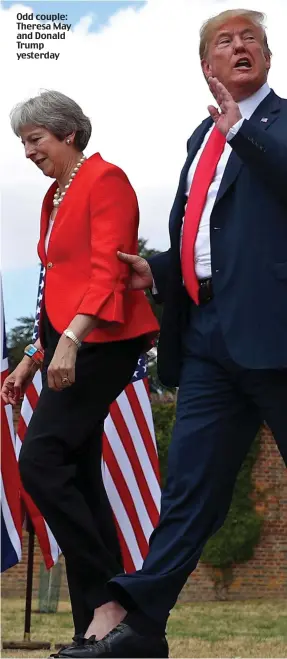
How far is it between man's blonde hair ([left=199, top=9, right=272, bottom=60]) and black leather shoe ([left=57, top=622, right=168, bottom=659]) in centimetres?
165

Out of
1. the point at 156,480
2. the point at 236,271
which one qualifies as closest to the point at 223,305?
the point at 236,271

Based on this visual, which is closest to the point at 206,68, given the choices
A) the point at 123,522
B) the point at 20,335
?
the point at 123,522

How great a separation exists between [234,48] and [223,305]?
0.72 meters

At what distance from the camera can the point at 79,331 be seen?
3.34m

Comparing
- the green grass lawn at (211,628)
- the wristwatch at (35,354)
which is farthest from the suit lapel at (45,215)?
the green grass lawn at (211,628)

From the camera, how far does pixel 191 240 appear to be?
10.8 ft

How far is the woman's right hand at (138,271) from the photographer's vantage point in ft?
11.3

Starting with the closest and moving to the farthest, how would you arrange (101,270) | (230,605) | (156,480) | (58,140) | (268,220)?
(268,220)
(101,270)
(58,140)
(156,480)
(230,605)

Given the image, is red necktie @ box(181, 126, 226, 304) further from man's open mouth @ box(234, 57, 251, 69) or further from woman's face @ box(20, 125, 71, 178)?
woman's face @ box(20, 125, 71, 178)

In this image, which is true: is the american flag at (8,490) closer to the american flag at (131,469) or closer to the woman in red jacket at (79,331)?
the american flag at (131,469)

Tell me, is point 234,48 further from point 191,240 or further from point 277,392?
point 277,392

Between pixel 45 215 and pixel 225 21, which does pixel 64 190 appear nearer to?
pixel 45 215

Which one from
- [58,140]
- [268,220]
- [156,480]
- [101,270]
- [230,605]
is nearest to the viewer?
[268,220]

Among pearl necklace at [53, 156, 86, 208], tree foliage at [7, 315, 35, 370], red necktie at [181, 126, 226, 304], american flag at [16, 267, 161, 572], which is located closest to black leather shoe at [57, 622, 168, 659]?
red necktie at [181, 126, 226, 304]
